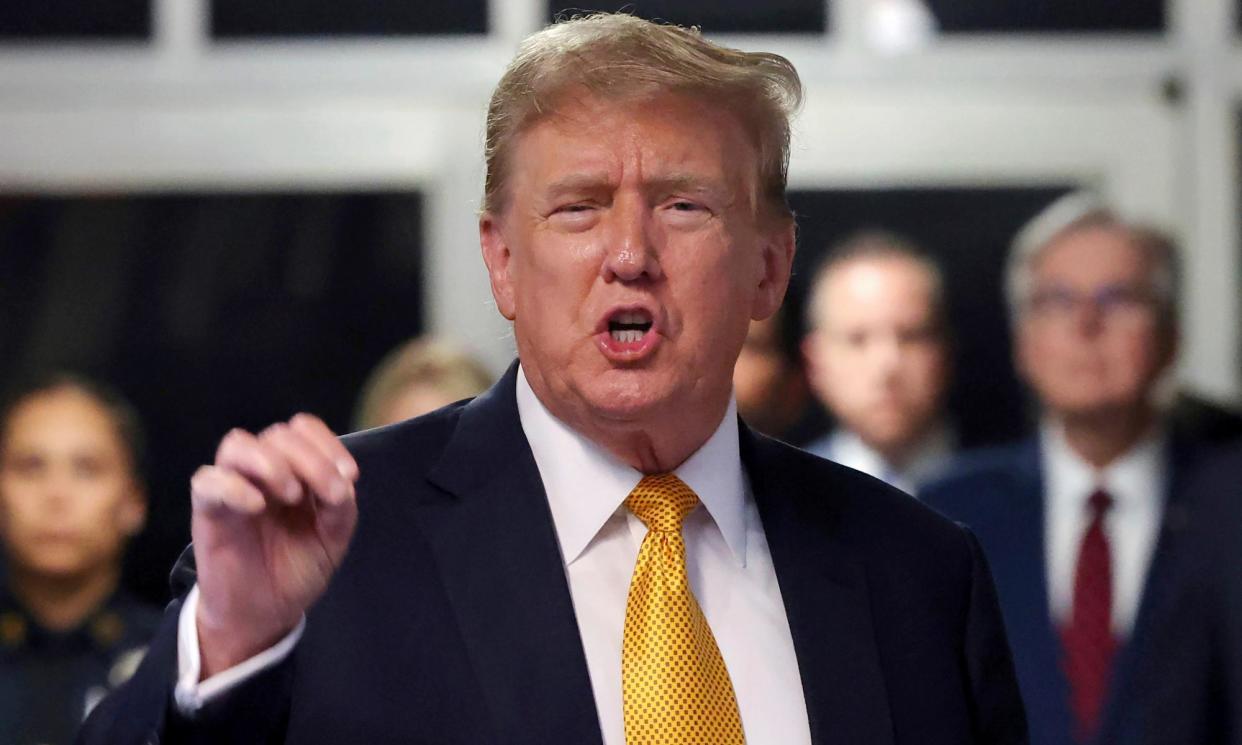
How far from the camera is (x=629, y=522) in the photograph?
195 cm

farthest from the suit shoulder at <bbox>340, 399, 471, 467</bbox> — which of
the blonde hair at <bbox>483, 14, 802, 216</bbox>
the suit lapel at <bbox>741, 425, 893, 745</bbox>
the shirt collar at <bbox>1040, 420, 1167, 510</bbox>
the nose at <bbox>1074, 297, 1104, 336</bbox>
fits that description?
the nose at <bbox>1074, 297, 1104, 336</bbox>

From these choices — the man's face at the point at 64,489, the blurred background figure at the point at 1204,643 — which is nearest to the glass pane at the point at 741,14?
the man's face at the point at 64,489

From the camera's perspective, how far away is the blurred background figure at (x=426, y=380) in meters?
3.90

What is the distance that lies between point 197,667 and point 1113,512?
243 cm

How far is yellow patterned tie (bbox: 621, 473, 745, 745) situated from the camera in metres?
1.81

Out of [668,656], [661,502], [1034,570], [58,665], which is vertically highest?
[661,502]

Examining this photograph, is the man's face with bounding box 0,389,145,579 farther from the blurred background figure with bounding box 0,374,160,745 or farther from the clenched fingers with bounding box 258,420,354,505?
the clenched fingers with bounding box 258,420,354,505

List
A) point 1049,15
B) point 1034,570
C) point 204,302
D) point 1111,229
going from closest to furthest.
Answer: point 1034,570 < point 1111,229 < point 204,302 < point 1049,15

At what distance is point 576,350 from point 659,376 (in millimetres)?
86

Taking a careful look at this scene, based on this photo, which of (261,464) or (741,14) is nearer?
(261,464)

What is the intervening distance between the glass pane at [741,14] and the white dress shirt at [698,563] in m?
3.00

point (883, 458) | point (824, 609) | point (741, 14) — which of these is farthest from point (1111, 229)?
point (824, 609)

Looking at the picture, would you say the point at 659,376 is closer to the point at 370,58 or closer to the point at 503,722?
the point at 503,722

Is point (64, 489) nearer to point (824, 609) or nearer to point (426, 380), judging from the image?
point (426, 380)
